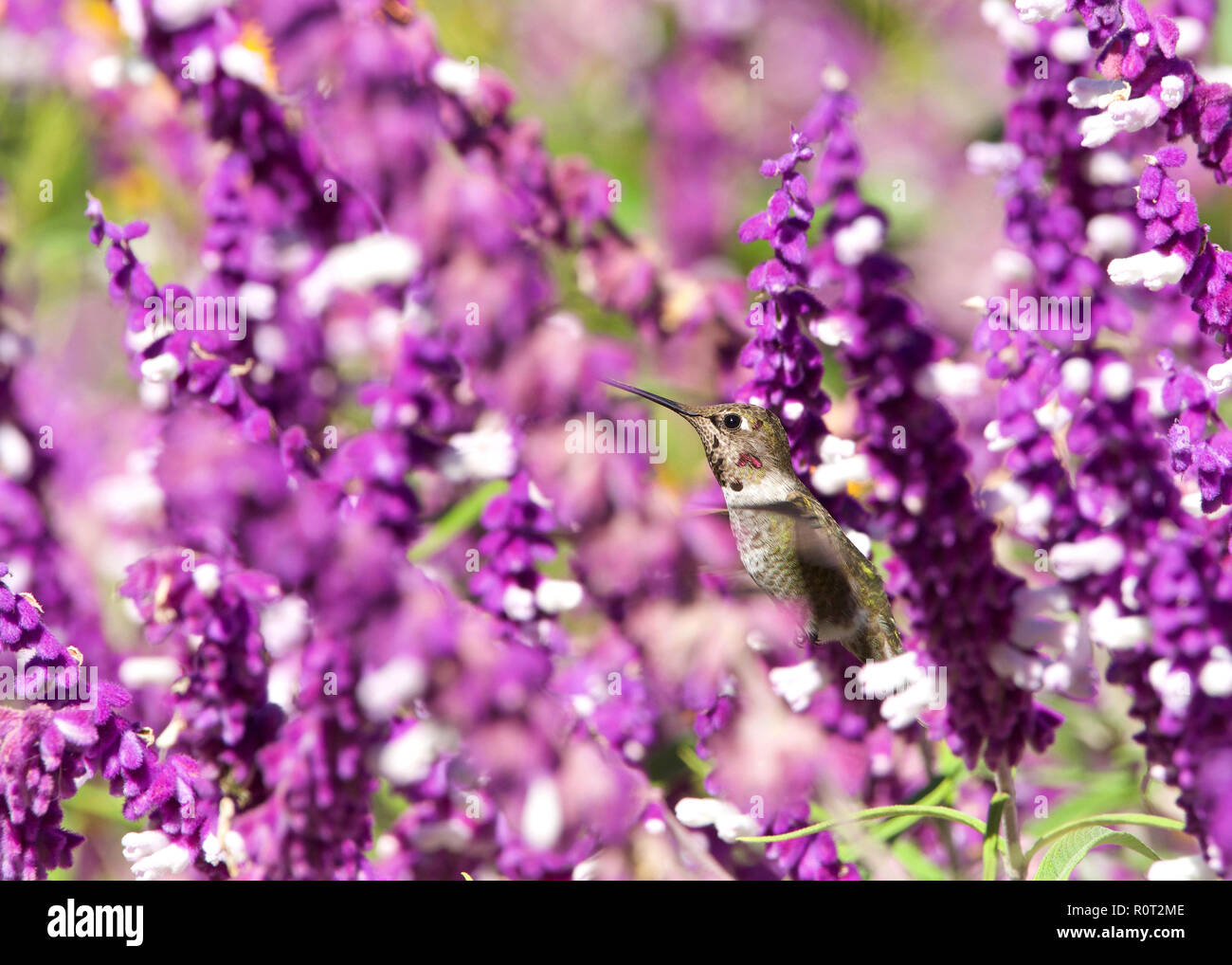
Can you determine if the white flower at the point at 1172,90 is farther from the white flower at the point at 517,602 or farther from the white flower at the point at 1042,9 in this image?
the white flower at the point at 517,602

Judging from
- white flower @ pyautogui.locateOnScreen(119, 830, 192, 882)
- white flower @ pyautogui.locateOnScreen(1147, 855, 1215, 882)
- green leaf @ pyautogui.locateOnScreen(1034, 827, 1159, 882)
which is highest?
white flower @ pyautogui.locateOnScreen(119, 830, 192, 882)

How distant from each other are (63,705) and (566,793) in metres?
0.29

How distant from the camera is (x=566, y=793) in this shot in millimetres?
687

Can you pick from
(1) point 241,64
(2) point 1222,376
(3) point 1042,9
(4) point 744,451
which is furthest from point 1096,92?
(1) point 241,64

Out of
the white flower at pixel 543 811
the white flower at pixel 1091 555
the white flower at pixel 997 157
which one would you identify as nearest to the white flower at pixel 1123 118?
the white flower at pixel 997 157

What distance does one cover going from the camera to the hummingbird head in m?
0.68

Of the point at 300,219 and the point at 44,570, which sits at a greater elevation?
the point at 300,219

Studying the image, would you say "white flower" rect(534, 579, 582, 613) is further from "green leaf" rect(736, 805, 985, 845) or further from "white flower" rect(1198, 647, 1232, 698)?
"white flower" rect(1198, 647, 1232, 698)

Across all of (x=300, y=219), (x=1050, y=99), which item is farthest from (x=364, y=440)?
(x=1050, y=99)

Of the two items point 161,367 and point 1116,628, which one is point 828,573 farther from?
point 161,367

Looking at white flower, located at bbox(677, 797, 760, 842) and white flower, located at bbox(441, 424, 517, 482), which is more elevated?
white flower, located at bbox(441, 424, 517, 482)

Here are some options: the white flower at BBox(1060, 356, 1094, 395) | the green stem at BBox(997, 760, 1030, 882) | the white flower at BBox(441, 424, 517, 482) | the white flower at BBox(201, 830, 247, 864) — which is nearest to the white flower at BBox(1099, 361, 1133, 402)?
the white flower at BBox(1060, 356, 1094, 395)
